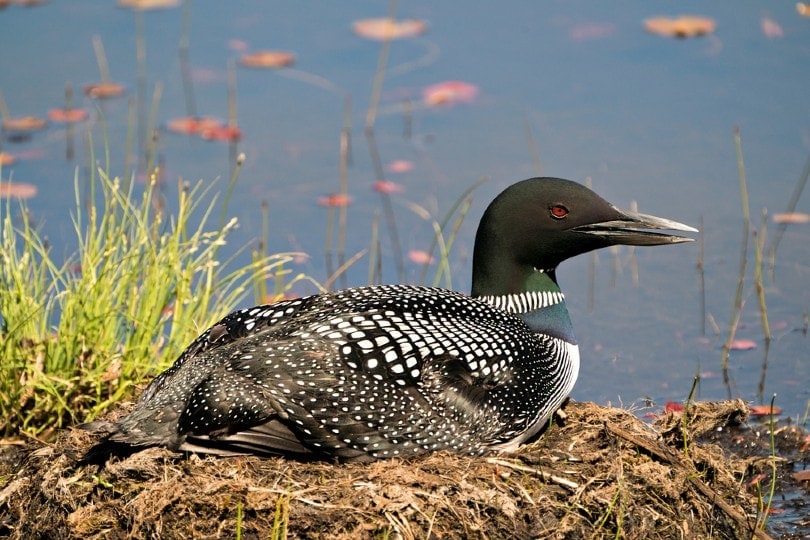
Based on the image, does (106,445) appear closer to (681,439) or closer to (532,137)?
(681,439)

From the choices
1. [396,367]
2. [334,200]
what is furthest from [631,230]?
[334,200]

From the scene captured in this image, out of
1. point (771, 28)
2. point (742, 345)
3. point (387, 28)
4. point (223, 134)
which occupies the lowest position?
point (742, 345)

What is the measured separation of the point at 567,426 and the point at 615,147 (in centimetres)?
378

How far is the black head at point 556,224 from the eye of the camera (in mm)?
5465

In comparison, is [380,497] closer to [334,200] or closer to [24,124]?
[334,200]

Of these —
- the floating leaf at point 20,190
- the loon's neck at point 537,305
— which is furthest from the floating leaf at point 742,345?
the floating leaf at point 20,190

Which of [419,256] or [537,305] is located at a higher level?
[537,305]

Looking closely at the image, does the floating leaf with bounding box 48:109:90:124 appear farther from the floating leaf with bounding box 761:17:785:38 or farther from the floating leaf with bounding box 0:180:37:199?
the floating leaf with bounding box 761:17:785:38

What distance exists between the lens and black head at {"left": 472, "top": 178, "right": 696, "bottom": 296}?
546 cm

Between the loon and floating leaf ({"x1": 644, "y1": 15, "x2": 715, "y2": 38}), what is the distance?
4.72 metres

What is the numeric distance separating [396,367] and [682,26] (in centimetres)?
581

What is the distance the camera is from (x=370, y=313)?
5098 mm

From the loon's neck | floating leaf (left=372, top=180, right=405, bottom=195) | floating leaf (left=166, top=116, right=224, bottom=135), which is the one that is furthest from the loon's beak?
floating leaf (left=166, top=116, right=224, bottom=135)

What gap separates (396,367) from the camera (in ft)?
16.1
